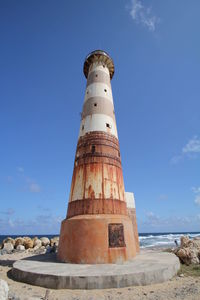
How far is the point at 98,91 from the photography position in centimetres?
1342

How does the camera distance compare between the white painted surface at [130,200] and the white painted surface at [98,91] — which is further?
the white painted surface at [130,200]

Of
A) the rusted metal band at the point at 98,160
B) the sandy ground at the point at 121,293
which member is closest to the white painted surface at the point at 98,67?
the rusted metal band at the point at 98,160

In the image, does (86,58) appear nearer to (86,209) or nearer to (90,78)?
(90,78)

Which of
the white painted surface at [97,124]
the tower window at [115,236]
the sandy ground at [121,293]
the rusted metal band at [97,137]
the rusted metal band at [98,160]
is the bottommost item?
the sandy ground at [121,293]

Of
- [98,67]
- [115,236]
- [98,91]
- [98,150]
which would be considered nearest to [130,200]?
[98,150]

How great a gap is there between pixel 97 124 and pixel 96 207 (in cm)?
484

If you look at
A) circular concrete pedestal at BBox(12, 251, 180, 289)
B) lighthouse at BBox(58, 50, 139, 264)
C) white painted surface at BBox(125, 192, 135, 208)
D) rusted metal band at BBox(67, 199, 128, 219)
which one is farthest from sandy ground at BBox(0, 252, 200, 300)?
white painted surface at BBox(125, 192, 135, 208)

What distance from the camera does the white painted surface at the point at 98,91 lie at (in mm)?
13352

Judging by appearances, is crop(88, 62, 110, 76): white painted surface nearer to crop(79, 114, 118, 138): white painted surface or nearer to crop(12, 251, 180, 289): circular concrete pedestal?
crop(79, 114, 118, 138): white painted surface

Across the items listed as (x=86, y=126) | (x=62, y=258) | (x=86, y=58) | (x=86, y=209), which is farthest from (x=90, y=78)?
(x=62, y=258)

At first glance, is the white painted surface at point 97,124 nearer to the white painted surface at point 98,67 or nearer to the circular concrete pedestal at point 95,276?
the white painted surface at point 98,67

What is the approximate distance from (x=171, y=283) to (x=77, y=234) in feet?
13.4

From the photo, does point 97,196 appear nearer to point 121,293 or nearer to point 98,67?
point 121,293

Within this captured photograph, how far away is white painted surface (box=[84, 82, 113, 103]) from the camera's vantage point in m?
13.4
